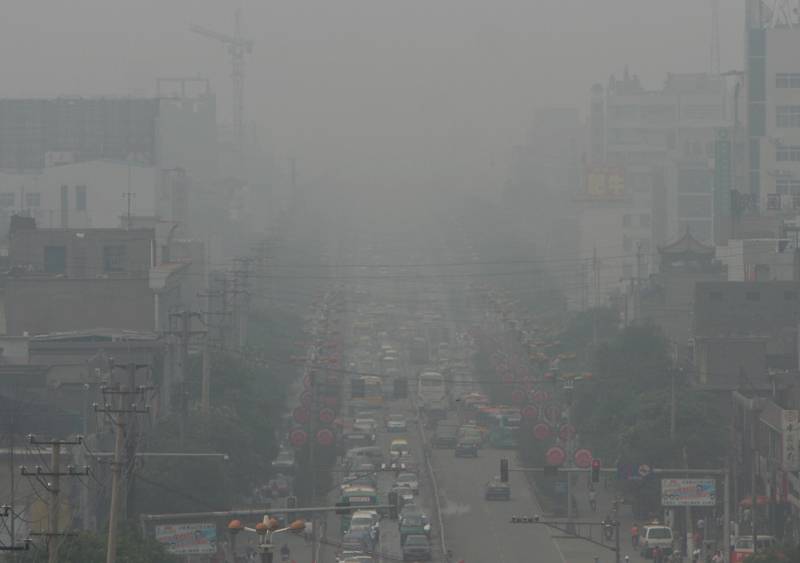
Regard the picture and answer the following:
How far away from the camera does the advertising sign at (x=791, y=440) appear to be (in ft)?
163

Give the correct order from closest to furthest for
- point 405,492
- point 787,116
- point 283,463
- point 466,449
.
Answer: point 405,492, point 283,463, point 466,449, point 787,116

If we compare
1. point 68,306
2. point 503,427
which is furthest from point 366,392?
point 68,306

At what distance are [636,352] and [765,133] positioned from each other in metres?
39.2

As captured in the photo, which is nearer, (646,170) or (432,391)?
(432,391)

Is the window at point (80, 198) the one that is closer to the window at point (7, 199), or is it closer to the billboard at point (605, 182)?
the window at point (7, 199)

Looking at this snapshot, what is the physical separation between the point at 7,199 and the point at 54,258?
45051 mm

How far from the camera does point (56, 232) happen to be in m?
73.1

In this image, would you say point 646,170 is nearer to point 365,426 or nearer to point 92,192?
point 92,192

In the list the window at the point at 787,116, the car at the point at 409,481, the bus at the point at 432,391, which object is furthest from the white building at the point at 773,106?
the car at the point at 409,481

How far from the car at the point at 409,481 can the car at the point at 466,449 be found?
5950 mm

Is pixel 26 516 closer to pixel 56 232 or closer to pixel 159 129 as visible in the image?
pixel 56 232

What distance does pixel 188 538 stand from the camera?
3578 cm

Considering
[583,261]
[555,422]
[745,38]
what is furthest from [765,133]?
[555,422]

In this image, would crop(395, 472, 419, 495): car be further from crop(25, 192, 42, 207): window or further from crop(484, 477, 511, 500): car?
crop(25, 192, 42, 207): window
